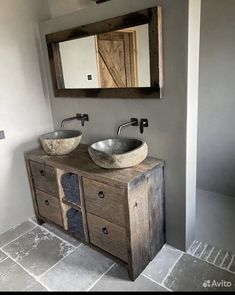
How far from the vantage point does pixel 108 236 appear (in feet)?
5.69

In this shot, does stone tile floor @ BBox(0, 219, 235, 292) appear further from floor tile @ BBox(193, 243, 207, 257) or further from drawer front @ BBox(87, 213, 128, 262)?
drawer front @ BBox(87, 213, 128, 262)

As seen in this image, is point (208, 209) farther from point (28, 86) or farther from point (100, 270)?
point (28, 86)

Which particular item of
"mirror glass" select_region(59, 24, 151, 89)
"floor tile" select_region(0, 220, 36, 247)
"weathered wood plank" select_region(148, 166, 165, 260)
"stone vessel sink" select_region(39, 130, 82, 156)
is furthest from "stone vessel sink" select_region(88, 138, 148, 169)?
"floor tile" select_region(0, 220, 36, 247)

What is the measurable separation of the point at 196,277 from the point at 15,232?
1633 millimetres

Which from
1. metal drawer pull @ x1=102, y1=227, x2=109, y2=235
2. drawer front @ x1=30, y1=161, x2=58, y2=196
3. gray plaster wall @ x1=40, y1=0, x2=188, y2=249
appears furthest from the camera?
drawer front @ x1=30, y1=161, x2=58, y2=196

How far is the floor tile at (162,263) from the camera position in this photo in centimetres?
171

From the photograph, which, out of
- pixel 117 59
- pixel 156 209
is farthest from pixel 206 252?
pixel 117 59

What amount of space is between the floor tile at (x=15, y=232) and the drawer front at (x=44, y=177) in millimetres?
451

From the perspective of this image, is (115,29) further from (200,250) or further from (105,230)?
(200,250)

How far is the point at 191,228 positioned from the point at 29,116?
176 cm

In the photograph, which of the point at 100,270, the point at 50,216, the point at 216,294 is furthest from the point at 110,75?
the point at 216,294

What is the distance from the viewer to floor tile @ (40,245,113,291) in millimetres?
1679

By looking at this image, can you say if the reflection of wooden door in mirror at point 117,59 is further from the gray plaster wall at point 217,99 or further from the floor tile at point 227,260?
the floor tile at point 227,260

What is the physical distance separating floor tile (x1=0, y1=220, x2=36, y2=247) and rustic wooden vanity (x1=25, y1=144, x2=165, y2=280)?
415 millimetres
